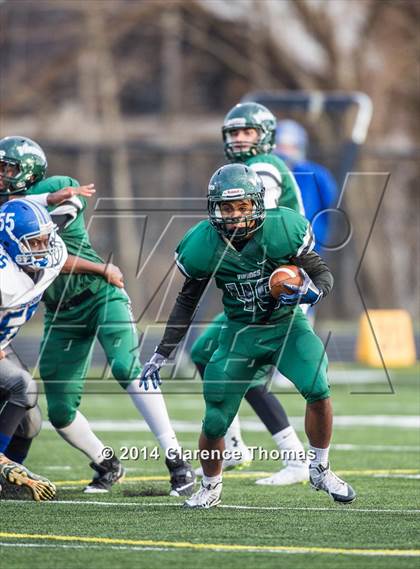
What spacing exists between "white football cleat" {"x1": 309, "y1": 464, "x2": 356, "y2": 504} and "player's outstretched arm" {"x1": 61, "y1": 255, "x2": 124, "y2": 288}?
161 cm

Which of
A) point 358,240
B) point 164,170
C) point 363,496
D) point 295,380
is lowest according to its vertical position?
point 358,240

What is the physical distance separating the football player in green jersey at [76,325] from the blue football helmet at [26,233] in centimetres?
54

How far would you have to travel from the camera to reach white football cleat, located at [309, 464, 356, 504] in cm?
595

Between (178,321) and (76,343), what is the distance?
0.94 metres

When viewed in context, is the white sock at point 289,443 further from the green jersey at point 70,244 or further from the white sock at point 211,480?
the green jersey at point 70,244

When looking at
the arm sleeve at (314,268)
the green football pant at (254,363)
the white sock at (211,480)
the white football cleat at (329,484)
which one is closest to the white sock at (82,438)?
the white sock at (211,480)

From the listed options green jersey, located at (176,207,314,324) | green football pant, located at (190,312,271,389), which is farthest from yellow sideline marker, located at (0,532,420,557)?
green football pant, located at (190,312,271,389)

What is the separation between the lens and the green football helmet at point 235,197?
19.3 ft

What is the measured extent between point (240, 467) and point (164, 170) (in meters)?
9.63

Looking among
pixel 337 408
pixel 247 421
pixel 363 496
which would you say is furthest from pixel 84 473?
pixel 337 408

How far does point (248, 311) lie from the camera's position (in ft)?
19.9

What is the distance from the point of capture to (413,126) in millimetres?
20719

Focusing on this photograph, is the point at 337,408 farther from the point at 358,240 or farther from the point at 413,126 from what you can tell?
the point at 413,126

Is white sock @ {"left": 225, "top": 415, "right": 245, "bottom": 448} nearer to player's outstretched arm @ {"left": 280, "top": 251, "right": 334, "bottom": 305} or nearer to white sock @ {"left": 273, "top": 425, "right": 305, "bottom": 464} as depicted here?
white sock @ {"left": 273, "top": 425, "right": 305, "bottom": 464}
